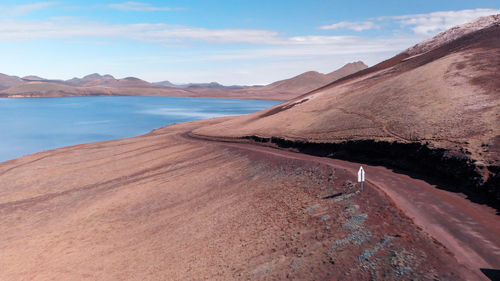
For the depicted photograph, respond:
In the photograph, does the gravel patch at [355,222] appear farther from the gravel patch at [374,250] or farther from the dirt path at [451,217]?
the dirt path at [451,217]

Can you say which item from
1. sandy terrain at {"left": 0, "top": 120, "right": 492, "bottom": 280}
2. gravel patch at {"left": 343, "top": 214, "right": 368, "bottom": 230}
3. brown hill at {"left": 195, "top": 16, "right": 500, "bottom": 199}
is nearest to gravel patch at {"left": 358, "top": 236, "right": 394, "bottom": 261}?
sandy terrain at {"left": 0, "top": 120, "right": 492, "bottom": 280}

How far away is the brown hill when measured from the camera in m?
18.8

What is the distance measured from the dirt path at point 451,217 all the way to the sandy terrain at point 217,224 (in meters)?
0.18

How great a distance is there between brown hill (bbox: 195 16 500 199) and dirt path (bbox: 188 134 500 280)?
190 cm

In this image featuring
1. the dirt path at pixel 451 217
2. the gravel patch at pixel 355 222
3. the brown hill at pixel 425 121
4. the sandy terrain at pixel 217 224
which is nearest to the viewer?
the dirt path at pixel 451 217

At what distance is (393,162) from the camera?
72.4ft

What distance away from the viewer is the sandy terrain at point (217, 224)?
12.3m

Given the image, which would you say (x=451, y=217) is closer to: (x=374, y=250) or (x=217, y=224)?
(x=374, y=250)

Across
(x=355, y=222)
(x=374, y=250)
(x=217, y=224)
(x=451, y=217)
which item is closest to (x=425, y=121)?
(x=451, y=217)

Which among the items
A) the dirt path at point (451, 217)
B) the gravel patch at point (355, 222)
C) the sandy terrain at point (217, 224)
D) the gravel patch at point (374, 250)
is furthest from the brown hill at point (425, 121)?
the gravel patch at point (374, 250)

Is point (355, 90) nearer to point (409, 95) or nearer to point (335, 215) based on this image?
point (409, 95)

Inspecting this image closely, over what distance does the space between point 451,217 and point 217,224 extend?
480 inches

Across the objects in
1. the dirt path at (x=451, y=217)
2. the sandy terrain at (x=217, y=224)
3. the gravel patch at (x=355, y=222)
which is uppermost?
the dirt path at (x=451, y=217)

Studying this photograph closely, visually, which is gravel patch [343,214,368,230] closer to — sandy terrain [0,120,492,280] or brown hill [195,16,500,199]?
sandy terrain [0,120,492,280]
